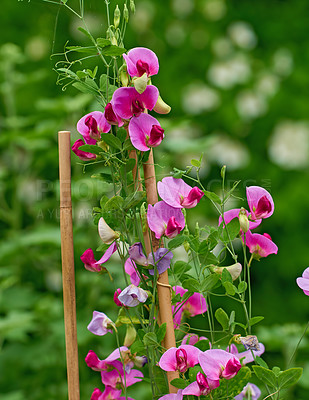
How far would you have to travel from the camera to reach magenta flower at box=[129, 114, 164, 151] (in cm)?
57

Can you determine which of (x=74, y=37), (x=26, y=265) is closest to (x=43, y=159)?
(x=26, y=265)

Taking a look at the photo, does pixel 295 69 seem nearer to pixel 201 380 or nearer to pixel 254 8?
pixel 254 8

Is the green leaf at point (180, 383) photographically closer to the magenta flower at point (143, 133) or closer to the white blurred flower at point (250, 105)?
the magenta flower at point (143, 133)

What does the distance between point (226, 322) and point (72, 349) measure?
0.59ft

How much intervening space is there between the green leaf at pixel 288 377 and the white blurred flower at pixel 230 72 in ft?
6.89

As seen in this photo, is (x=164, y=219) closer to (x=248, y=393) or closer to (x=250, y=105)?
(x=248, y=393)

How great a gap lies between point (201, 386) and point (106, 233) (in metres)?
0.18

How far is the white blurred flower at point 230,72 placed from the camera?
8.38ft

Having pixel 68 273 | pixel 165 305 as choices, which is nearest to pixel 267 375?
pixel 165 305

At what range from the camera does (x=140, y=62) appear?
0.58 meters

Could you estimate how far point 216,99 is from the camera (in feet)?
8.43

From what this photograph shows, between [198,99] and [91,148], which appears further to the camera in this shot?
[198,99]

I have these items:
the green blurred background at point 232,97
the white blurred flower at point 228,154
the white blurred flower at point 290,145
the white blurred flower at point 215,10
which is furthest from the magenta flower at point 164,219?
the white blurred flower at point 215,10

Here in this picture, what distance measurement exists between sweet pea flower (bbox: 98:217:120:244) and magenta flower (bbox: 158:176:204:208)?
0.21 ft
